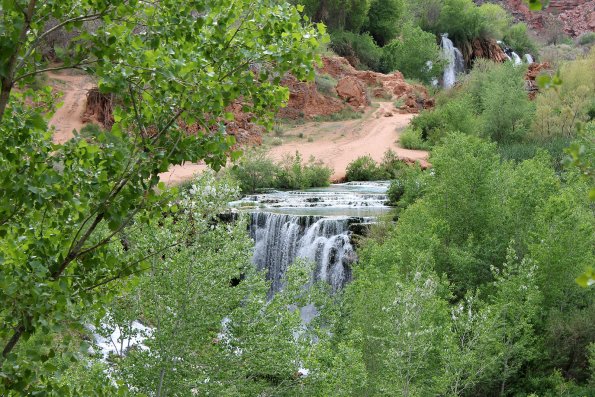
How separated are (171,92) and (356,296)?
25.1 ft

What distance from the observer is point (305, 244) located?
18.0 m

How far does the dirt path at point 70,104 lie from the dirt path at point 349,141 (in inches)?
314

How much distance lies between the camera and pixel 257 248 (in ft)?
61.9

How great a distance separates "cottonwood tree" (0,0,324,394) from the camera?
298cm

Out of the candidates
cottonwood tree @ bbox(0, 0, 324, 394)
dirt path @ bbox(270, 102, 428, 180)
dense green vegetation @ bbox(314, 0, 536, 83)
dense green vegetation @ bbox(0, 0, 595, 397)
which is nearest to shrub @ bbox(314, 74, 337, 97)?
dirt path @ bbox(270, 102, 428, 180)

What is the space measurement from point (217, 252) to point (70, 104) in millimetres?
24961

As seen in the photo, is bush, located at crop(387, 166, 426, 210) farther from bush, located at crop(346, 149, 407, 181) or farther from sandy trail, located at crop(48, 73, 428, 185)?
sandy trail, located at crop(48, 73, 428, 185)

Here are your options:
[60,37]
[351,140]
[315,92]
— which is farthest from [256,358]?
[315,92]

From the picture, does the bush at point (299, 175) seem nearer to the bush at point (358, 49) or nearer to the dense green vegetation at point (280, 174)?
the dense green vegetation at point (280, 174)

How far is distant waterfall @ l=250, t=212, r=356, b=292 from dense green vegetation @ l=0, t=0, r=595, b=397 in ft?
3.07

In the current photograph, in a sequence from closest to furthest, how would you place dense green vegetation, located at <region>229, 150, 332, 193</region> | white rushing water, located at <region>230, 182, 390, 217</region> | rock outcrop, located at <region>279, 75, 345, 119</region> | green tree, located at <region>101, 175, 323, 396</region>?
green tree, located at <region>101, 175, 323, 396</region>, white rushing water, located at <region>230, 182, 390, 217</region>, dense green vegetation, located at <region>229, 150, 332, 193</region>, rock outcrop, located at <region>279, 75, 345, 119</region>

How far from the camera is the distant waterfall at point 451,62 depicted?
4816 cm

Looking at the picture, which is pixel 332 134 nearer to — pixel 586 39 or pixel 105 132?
pixel 105 132

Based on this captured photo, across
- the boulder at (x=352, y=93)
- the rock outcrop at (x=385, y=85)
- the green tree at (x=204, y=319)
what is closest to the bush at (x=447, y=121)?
the boulder at (x=352, y=93)
